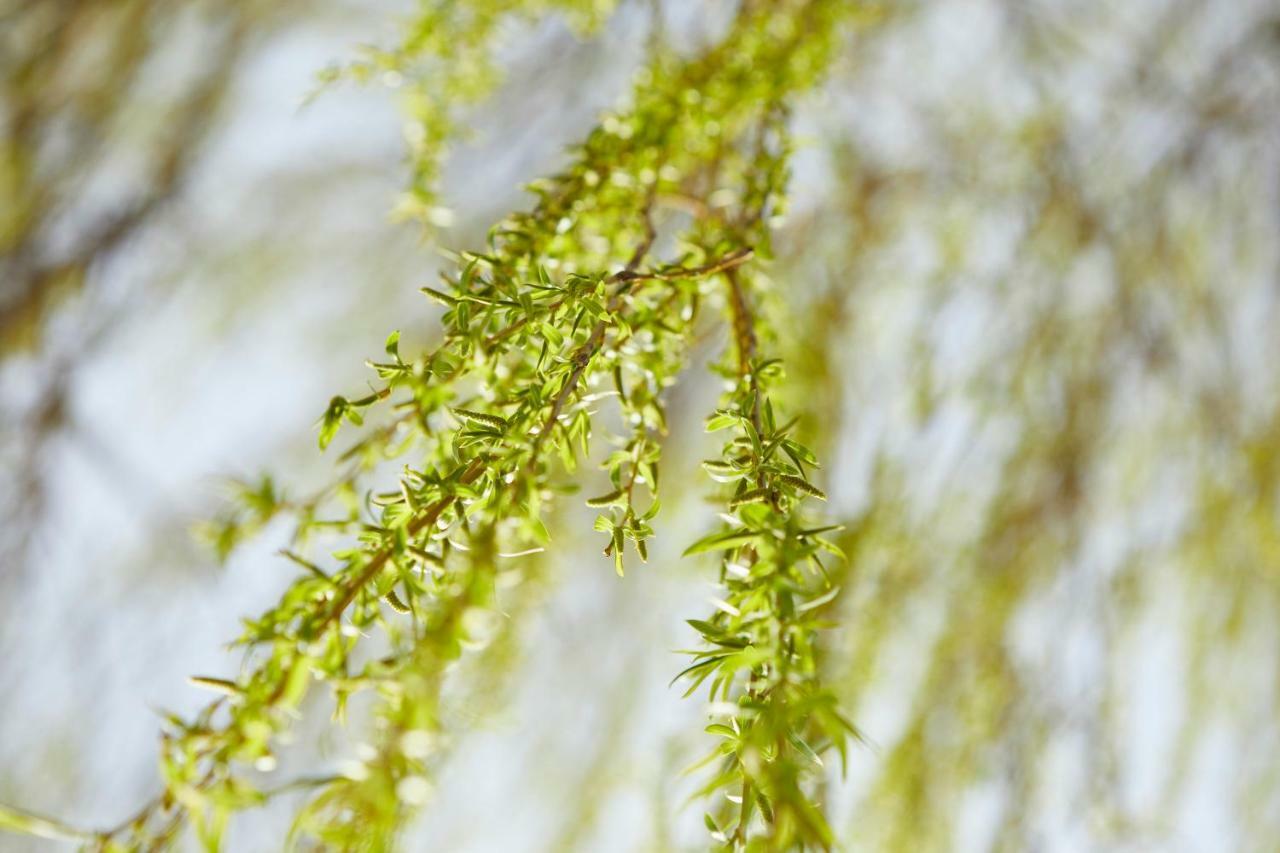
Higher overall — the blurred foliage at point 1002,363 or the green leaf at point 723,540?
the blurred foliage at point 1002,363

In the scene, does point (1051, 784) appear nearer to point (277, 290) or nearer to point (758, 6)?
point (758, 6)

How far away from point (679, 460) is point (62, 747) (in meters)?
1.66

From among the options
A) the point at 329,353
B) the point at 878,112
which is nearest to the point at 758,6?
the point at 878,112

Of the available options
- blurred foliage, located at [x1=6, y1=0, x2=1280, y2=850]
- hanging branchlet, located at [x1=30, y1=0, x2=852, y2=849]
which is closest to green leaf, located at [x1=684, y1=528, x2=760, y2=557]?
hanging branchlet, located at [x1=30, y1=0, x2=852, y2=849]

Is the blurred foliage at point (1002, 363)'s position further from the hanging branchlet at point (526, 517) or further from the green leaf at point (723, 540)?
the green leaf at point (723, 540)

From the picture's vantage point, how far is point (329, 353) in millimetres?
2414

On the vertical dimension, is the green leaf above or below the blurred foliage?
below

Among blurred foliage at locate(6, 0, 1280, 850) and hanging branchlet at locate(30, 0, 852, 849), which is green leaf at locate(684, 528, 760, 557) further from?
blurred foliage at locate(6, 0, 1280, 850)

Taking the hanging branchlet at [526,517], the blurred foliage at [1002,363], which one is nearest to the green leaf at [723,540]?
the hanging branchlet at [526,517]

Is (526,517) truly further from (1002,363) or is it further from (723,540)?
(1002,363)

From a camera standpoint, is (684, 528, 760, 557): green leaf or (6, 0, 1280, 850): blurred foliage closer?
(684, 528, 760, 557): green leaf

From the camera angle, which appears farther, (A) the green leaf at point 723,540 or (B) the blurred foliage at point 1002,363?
(B) the blurred foliage at point 1002,363

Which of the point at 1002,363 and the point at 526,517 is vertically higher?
the point at 1002,363

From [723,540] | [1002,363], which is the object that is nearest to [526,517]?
[723,540]
